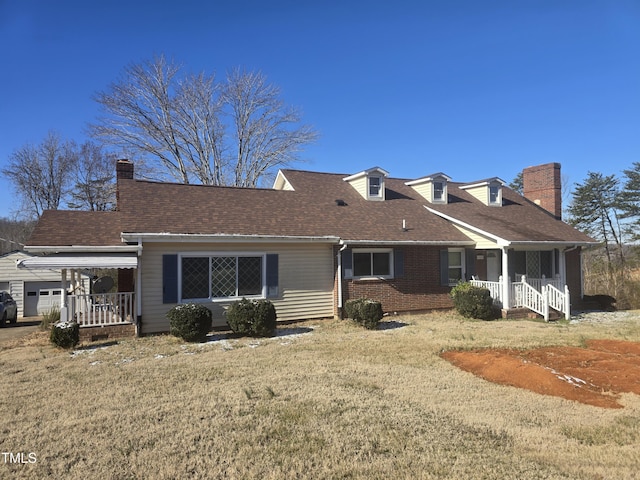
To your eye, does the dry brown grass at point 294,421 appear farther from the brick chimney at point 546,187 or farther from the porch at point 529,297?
the brick chimney at point 546,187

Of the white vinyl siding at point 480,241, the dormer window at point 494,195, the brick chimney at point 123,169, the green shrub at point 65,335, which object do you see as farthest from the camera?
the dormer window at point 494,195

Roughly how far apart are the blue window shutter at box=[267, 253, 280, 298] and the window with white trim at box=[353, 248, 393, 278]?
2.95 meters

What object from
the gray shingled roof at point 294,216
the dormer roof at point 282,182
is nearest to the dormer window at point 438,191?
the gray shingled roof at point 294,216

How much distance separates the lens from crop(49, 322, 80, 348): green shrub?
34.0 ft

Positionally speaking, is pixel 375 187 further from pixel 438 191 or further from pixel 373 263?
pixel 373 263

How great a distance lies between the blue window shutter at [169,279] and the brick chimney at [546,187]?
61.4ft

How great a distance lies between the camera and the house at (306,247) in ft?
40.5

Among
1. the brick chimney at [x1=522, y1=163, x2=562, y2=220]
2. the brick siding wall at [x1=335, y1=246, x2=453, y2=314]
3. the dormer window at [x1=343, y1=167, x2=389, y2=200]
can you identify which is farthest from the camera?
the brick chimney at [x1=522, y1=163, x2=562, y2=220]

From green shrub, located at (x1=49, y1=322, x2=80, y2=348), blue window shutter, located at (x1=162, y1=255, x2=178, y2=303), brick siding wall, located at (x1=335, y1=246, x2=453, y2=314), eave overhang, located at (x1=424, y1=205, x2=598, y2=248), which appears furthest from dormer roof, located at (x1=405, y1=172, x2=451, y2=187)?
green shrub, located at (x1=49, y1=322, x2=80, y2=348)

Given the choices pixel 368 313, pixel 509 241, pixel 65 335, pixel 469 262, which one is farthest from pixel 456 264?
pixel 65 335

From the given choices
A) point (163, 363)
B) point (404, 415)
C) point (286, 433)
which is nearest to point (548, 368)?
point (404, 415)

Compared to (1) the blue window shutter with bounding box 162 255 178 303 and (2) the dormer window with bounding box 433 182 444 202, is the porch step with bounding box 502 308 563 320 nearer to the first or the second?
(2) the dormer window with bounding box 433 182 444 202

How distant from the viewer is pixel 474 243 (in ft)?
54.2

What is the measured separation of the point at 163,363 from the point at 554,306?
44.9ft
